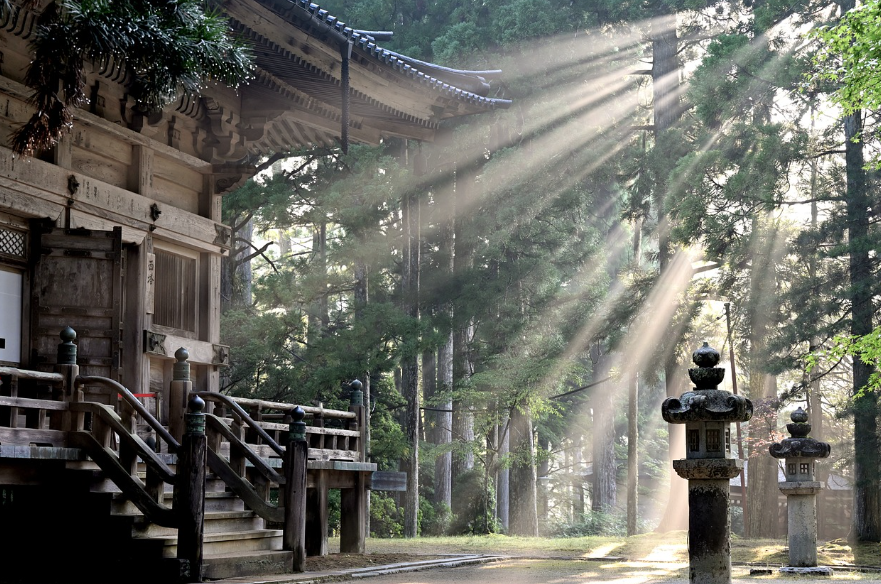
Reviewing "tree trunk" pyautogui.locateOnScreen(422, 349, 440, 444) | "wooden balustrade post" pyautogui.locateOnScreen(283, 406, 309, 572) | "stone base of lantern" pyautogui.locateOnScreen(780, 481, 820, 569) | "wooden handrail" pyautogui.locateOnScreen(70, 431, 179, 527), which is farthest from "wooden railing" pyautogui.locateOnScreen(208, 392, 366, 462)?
"tree trunk" pyautogui.locateOnScreen(422, 349, 440, 444)

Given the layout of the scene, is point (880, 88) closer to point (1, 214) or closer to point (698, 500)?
point (698, 500)

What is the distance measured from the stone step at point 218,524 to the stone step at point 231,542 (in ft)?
0.32

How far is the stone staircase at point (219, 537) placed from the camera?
31.2ft

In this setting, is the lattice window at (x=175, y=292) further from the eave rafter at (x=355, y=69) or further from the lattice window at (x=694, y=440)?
the lattice window at (x=694, y=440)

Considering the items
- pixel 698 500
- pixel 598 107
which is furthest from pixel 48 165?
pixel 598 107

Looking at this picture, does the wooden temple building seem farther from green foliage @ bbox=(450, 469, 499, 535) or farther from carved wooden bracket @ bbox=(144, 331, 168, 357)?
green foliage @ bbox=(450, 469, 499, 535)

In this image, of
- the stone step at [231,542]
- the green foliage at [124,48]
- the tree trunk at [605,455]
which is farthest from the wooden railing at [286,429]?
the tree trunk at [605,455]

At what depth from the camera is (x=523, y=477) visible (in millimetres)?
29609

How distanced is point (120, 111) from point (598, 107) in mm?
17439

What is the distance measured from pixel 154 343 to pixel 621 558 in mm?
7898

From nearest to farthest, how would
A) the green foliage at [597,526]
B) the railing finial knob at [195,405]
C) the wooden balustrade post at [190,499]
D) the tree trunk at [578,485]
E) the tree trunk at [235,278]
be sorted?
the wooden balustrade post at [190,499]
the railing finial knob at [195,405]
the tree trunk at [235,278]
the green foliage at [597,526]
the tree trunk at [578,485]

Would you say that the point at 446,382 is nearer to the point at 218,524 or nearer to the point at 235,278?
the point at 235,278

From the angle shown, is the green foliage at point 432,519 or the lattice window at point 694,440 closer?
the lattice window at point 694,440

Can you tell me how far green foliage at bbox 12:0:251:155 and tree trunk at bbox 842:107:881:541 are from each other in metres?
14.2
